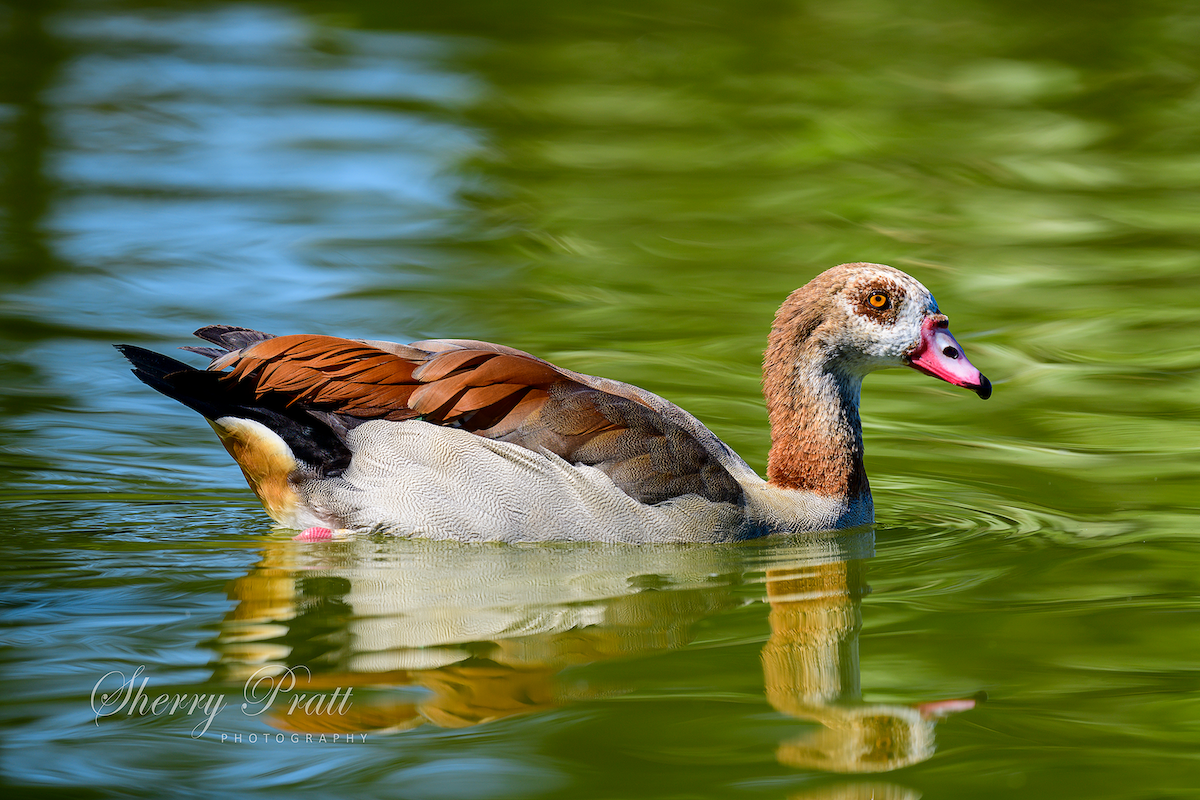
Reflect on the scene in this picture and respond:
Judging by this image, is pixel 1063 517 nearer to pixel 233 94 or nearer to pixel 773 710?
pixel 773 710

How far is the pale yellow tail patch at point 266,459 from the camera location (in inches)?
278

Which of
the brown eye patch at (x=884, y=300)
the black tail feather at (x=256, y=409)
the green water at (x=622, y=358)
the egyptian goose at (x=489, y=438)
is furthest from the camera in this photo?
the brown eye patch at (x=884, y=300)

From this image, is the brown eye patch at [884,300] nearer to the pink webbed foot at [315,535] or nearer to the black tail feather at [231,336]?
the pink webbed foot at [315,535]

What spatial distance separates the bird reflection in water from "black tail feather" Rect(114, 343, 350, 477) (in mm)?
421

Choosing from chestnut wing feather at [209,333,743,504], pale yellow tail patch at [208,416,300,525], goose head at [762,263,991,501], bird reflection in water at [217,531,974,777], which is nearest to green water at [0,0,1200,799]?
bird reflection in water at [217,531,974,777]

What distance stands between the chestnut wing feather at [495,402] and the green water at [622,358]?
39 centimetres

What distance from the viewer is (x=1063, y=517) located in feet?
24.4

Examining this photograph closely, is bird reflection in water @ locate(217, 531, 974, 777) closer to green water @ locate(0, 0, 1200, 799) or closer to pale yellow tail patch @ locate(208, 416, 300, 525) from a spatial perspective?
green water @ locate(0, 0, 1200, 799)

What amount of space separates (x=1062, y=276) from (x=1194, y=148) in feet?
14.8

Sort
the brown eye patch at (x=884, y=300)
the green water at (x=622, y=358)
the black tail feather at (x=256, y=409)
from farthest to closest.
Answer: the brown eye patch at (x=884, y=300)
the black tail feather at (x=256, y=409)
the green water at (x=622, y=358)

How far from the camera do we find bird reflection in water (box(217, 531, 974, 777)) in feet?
15.9

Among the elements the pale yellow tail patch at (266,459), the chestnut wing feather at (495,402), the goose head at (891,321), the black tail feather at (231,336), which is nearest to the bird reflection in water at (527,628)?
the pale yellow tail patch at (266,459)

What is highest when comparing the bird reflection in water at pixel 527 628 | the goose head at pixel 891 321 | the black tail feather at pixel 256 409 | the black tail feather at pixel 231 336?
the goose head at pixel 891 321

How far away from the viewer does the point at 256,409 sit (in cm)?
706
